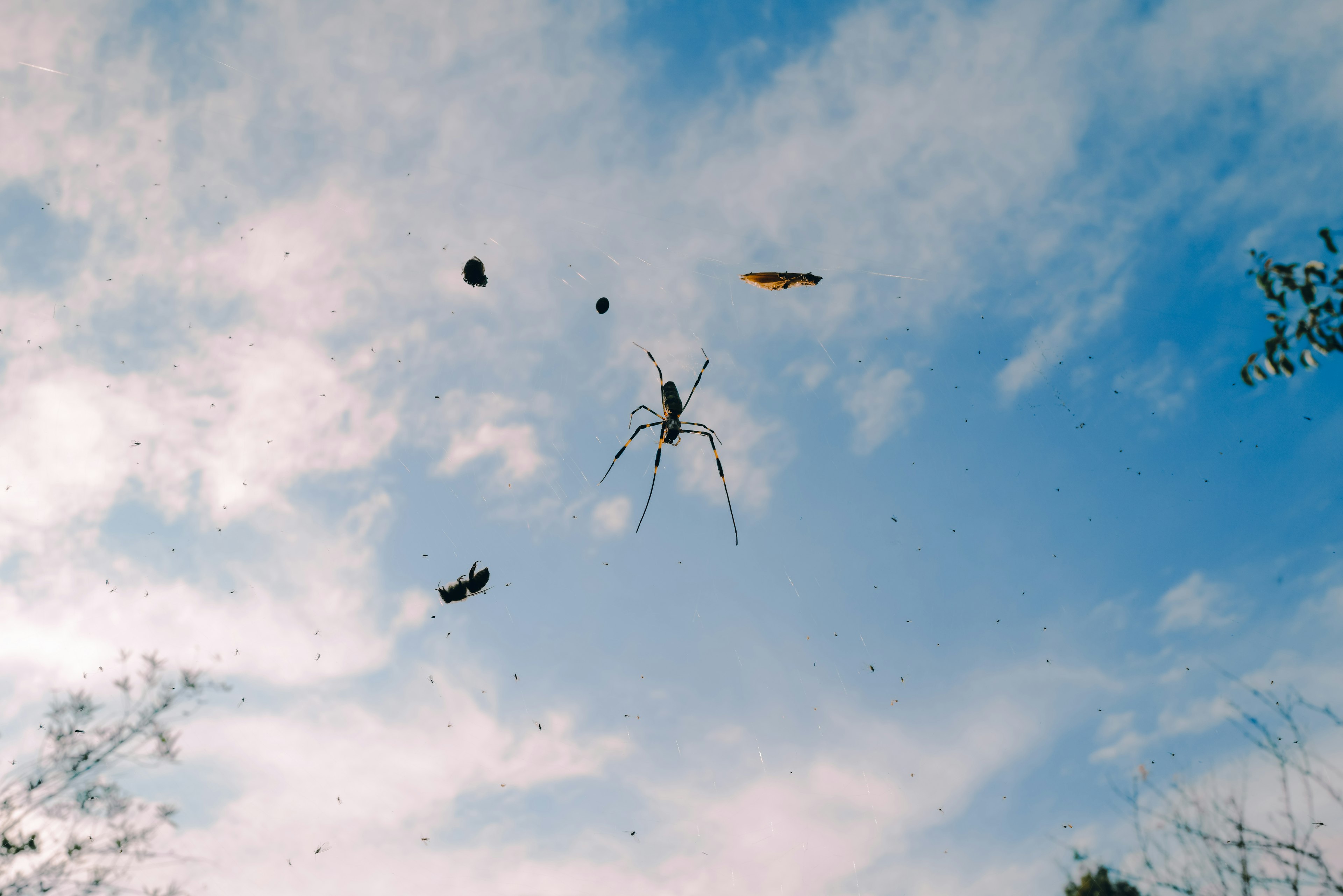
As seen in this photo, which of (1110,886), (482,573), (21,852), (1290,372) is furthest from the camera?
(1110,886)

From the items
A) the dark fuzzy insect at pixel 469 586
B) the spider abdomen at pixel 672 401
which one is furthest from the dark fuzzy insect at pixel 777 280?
the dark fuzzy insect at pixel 469 586

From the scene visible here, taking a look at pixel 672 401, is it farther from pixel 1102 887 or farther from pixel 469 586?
pixel 1102 887

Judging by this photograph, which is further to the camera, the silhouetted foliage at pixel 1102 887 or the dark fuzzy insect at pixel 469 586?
the silhouetted foliage at pixel 1102 887

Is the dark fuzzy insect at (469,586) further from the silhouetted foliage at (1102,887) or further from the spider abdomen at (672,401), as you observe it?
the silhouetted foliage at (1102,887)

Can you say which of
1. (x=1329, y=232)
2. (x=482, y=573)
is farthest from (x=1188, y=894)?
(x=482, y=573)

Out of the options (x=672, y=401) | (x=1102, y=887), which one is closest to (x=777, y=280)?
(x=672, y=401)

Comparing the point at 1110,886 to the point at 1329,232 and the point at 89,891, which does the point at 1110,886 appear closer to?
the point at 1329,232
